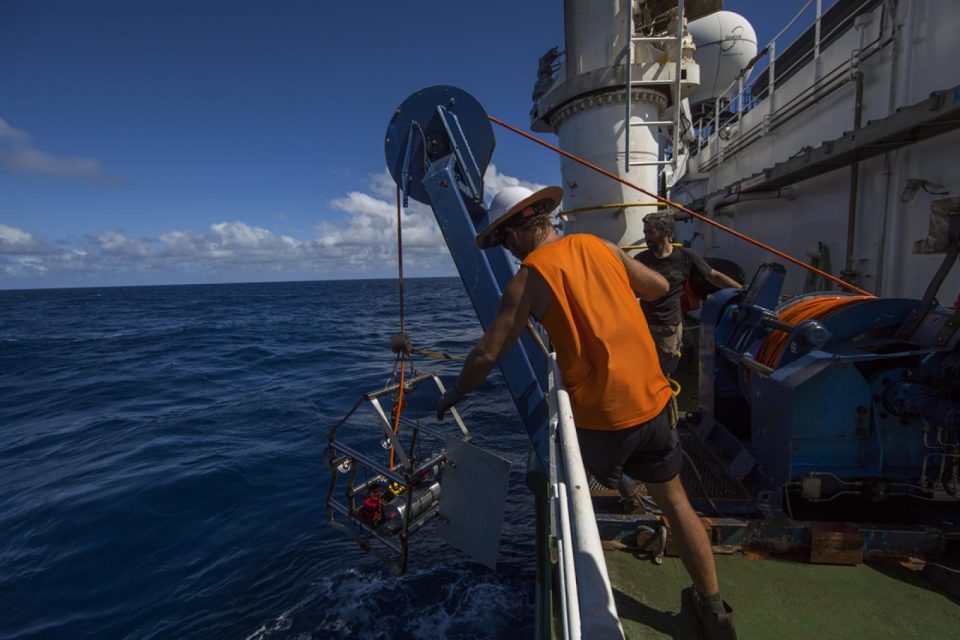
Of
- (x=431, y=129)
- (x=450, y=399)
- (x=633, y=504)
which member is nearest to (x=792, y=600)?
(x=633, y=504)

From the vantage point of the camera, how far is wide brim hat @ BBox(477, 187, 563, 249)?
6.75 feet

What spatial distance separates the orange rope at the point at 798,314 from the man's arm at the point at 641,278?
144 cm

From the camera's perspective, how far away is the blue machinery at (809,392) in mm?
2688

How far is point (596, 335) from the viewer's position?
1.88 meters

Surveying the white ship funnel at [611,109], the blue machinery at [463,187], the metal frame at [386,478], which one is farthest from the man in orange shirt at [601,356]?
the white ship funnel at [611,109]

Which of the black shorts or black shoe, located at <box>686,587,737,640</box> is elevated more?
the black shorts

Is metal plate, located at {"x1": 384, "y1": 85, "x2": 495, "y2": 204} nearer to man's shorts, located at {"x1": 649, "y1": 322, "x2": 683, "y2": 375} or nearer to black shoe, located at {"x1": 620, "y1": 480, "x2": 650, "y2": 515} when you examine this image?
man's shorts, located at {"x1": 649, "y1": 322, "x2": 683, "y2": 375}

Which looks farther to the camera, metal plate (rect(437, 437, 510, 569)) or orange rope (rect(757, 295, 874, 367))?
metal plate (rect(437, 437, 510, 569))

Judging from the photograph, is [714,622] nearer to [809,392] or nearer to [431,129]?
[809,392]

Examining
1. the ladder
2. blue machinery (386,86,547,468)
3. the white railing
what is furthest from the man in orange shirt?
the ladder

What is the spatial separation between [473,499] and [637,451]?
200 centimetres

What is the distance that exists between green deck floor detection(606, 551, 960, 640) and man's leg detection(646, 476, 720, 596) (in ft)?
1.12

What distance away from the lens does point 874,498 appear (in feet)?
9.49

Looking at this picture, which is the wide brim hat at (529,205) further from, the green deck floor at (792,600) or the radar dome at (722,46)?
the radar dome at (722,46)
